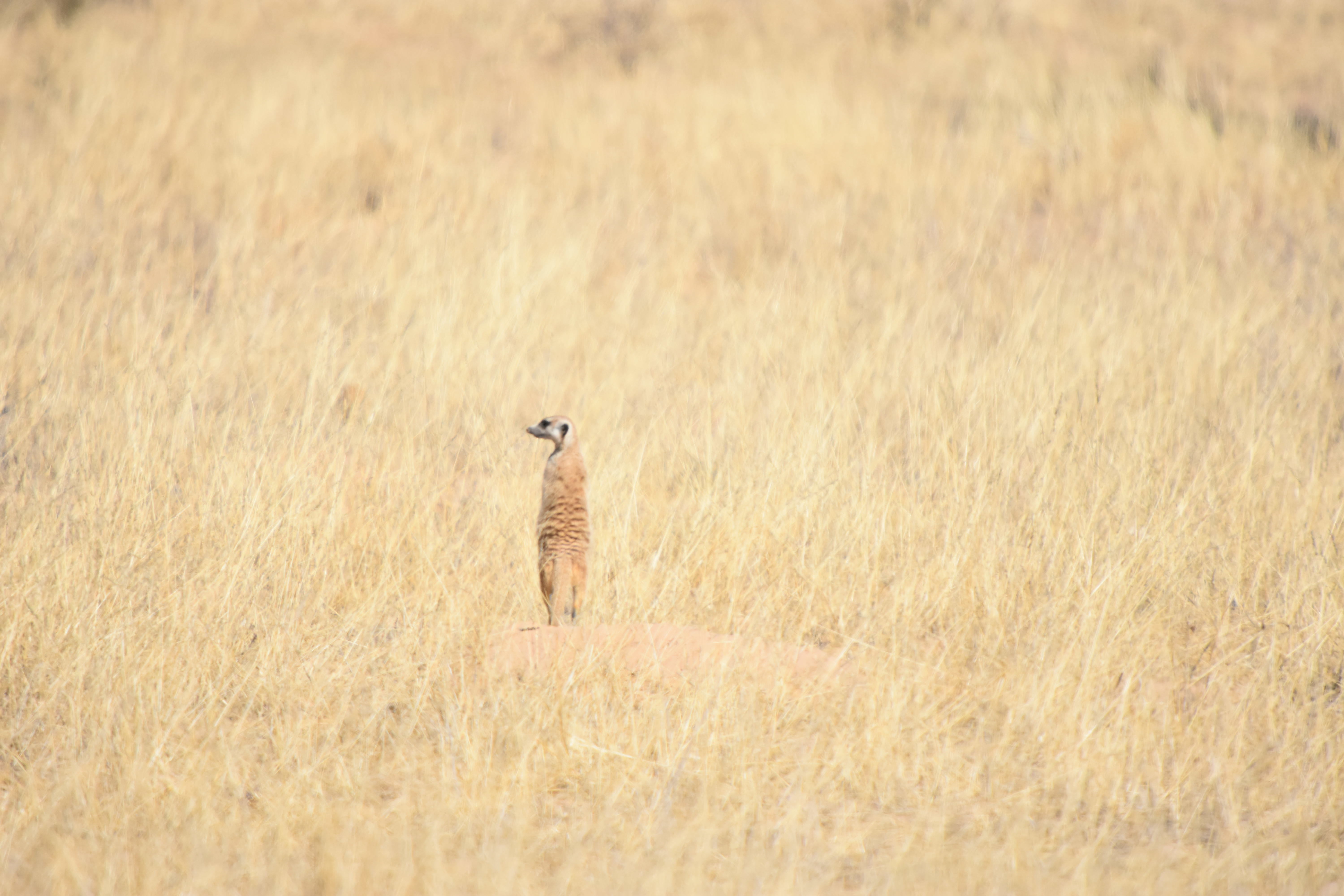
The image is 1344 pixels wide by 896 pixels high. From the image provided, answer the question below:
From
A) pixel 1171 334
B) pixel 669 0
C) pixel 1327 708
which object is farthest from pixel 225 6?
pixel 1327 708

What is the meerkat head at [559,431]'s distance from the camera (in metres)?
4.58

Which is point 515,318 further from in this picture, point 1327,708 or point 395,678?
point 1327,708

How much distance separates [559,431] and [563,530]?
20.4 inches

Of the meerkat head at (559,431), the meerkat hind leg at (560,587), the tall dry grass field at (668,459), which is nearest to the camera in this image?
the tall dry grass field at (668,459)

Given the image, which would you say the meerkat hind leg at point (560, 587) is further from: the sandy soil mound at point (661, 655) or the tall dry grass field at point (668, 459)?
the tall dry grass field at point (668, 459)

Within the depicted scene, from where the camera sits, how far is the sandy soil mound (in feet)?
12.4

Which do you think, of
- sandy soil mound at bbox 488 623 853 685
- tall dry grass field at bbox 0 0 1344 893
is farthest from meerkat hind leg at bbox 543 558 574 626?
tall dry grass field at bbox 0 0 1344 893

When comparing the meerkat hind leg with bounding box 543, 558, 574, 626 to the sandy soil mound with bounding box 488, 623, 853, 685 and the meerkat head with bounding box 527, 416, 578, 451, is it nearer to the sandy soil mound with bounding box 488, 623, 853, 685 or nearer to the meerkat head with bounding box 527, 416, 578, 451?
the sandy soil mound with bounding box 488, 623, 853, 685

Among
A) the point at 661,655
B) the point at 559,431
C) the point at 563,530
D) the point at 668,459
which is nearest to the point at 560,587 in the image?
the point at 563,530

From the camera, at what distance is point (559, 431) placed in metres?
4.59

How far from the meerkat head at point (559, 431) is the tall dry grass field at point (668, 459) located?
616 millimetres

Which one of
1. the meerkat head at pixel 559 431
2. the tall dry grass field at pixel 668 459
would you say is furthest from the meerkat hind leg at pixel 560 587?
the meerkat head at pixel 559 431

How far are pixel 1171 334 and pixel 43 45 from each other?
10.7m

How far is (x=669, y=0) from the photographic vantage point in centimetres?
1392
